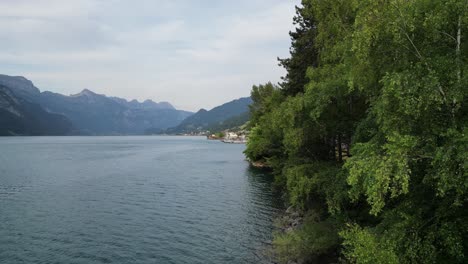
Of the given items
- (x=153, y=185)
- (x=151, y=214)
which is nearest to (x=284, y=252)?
(x=151, y=214)

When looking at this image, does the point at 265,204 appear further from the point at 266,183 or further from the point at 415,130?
the point at 415,130

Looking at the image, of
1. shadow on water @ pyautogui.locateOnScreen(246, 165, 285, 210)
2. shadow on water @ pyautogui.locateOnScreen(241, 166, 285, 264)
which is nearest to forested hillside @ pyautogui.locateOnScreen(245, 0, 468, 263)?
shadow on water @ pyautogui.locateOnScreen(241, 166, 285, 264)

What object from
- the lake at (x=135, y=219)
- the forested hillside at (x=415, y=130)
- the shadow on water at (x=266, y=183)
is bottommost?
the lake at (x=135, y=219)

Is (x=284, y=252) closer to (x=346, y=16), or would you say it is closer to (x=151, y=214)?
(x=346, y=16)

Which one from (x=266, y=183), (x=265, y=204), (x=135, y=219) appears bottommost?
(x=135, y=219)

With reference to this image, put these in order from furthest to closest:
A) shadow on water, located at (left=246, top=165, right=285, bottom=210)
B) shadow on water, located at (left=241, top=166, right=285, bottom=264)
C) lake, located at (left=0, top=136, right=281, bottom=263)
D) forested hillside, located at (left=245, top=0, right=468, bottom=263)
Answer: shadow on water, located at (left=246, top=165, right=285, bottom=210)
lake, located at (left=0, top=136, right=281, bottom=263)
shadow on water, located at (left=241, top=166, right=285, bottom=264)
forested hillside, located at (left=245, top=0, right=468, bottom=263)

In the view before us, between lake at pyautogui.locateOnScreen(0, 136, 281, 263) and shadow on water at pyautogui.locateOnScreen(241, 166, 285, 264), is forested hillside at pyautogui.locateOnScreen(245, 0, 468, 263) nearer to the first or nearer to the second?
shadow on water at pyautogui.locateOnScreen(241, 166, 285, 264)

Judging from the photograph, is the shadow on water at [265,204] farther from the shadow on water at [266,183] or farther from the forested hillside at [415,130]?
the forested hillside at [415,130]

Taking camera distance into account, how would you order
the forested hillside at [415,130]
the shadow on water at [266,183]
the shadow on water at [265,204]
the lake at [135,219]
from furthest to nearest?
the shadow on water at [266,183]
the lake at [135,219]
the shadow on water at [265,204]
the forested hillside at [415,130]

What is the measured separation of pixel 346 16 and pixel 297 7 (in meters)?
16.8

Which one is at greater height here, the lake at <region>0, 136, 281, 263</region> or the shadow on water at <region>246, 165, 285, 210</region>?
the shadow on water at <region>246, 165, 285, 210</region>

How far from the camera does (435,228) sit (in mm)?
13070

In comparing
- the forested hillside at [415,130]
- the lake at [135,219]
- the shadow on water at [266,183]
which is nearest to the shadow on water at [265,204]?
the shadow on water at [266,183]

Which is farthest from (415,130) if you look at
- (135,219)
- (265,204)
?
(265,204)
